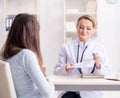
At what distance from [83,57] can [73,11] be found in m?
1.59

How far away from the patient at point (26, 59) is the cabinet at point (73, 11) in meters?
2.38

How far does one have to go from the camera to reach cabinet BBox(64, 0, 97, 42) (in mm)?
4332

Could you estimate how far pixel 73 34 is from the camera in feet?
15.1

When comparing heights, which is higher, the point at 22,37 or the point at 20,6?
the point at 20,6

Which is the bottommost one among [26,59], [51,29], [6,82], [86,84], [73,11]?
[86,84]

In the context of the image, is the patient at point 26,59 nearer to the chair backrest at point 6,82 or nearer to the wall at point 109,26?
the chair backrest at point 6,82

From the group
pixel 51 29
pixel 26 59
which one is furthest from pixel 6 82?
pixel 51 29

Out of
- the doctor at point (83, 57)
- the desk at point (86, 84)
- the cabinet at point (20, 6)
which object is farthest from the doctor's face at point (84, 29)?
the cabinet at point (20, 6)

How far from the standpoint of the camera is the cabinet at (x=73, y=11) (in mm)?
4332

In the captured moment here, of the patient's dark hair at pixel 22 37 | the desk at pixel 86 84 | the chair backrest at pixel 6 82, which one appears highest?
the patient's dark hair at pixel 22 37

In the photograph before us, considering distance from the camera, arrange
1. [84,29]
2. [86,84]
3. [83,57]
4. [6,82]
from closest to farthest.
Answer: [6,82] < [86,84] < [83,57] < [84,29]

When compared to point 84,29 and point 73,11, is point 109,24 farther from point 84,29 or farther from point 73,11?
point 84,29

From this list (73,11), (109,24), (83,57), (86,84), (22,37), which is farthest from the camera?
(109,24)

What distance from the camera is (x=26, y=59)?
6.15ft
